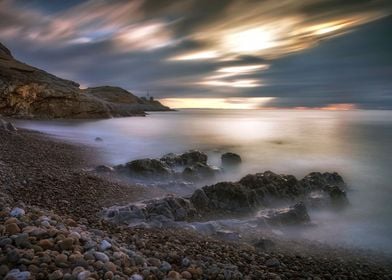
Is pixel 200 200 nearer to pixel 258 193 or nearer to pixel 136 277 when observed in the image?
pixel 258 193

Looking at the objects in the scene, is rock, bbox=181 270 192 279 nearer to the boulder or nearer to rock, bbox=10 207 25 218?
rock, bbox=10 207 25 218

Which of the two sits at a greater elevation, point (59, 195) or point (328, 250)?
point (59, 195)

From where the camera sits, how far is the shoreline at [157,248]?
4234 millimetres

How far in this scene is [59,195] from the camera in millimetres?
7105

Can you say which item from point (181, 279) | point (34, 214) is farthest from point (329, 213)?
point (34, 214)

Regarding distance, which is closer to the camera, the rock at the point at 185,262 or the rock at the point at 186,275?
the rock at the point at 186,275

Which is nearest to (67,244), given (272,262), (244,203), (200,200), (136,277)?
(136,277)

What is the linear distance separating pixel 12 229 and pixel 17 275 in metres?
0.89

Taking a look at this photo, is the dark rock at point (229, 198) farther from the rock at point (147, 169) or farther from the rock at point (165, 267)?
the rock at point (165, 267)

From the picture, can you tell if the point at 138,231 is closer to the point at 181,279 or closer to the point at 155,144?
the point at 181,279

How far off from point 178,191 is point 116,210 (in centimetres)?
393

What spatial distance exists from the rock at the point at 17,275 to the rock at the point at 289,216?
5.74 meters

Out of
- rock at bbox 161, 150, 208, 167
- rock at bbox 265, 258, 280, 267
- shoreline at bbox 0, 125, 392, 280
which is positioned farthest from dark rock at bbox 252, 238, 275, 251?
rock at bbox 161, 150, 208, 167

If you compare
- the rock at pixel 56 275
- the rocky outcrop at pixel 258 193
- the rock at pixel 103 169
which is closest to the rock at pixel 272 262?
the rocky outcrop at pixel 258 193
